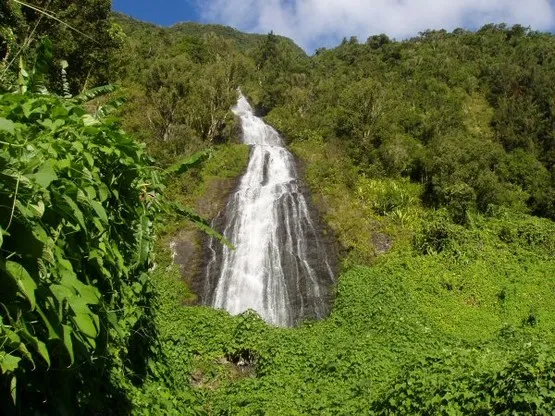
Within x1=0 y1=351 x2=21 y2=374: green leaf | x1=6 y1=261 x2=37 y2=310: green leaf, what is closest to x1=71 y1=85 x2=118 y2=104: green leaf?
x1=6 y1=261 x2=37 y2=310: green leaf

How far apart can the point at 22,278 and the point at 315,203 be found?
76.8ft

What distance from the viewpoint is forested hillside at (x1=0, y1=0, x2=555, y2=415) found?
2117mm

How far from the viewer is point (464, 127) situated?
34.1 metres

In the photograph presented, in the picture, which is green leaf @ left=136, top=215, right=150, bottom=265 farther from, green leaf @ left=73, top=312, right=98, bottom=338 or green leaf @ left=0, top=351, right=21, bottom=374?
green leaf @ left=0, top=351, right=21, bottom=374

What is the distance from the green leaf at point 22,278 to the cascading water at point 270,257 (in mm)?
16549

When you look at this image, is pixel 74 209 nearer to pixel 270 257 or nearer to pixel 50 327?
pixel 50 327

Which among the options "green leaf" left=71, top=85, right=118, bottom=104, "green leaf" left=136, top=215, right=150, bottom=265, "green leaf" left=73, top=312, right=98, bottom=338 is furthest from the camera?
"green leaf" left=71, top=85, right=118, bottom=104

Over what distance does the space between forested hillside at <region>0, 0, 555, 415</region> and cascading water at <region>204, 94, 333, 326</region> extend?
3.54ft

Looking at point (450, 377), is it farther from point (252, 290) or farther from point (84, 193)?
point (252, 290)

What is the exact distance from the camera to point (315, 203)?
81.5ft

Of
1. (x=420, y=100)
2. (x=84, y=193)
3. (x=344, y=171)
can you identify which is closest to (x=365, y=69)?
(x=420, y=100)

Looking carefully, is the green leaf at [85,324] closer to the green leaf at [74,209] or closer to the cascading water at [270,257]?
the green leaf at [74,209]

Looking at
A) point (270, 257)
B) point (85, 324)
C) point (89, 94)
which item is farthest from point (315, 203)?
point (85, 324)

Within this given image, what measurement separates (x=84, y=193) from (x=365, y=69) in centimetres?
4395
